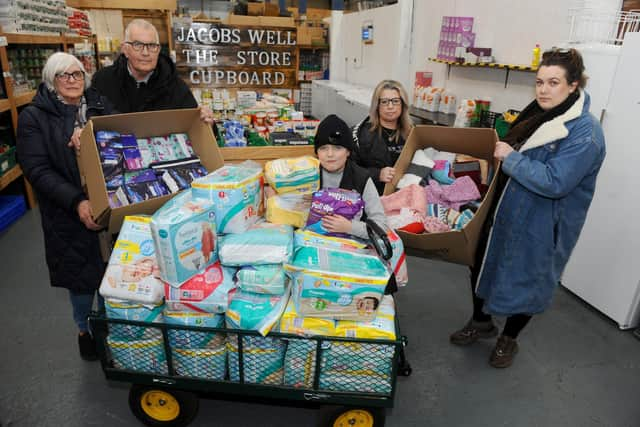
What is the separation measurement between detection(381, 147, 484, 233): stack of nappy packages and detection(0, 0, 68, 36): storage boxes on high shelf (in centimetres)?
415

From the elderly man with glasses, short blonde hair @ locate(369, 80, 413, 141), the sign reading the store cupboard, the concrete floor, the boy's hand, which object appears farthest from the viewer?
the sign reading the store cupboard

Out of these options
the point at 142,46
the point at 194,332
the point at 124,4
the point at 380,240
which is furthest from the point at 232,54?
the point at 194,332

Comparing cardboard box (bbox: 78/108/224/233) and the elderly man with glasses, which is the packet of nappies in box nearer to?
cardboard box (bbox: 78/108/224/233)

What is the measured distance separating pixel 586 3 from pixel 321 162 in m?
2.70

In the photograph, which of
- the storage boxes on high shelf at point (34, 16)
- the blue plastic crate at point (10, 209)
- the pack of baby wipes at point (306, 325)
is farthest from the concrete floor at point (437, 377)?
the storage boxes on high shelf at point (34, 16)

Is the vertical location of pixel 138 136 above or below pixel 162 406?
above

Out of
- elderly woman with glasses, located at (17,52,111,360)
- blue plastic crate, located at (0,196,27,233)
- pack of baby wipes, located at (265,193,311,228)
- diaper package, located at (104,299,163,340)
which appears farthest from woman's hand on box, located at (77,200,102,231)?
blue plastic crate, located at (0,196,27,233)

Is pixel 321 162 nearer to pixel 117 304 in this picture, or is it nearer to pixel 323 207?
pixel 323 207

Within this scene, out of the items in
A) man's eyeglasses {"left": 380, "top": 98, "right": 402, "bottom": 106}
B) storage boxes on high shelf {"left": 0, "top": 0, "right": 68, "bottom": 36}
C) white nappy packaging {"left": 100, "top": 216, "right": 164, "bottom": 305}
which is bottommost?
white nappy packaging {"left": 100, "top": 216, "right": 164, "bottom": 305}

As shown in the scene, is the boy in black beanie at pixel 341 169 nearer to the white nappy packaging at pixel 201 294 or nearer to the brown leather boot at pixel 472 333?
the white nappy packaging at pixel 201 294

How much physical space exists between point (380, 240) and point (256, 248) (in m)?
0.45

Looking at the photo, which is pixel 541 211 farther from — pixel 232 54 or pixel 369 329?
pixel 232 54

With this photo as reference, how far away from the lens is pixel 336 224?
1604 millimetres

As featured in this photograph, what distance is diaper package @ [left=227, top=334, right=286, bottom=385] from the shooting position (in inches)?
59.4
